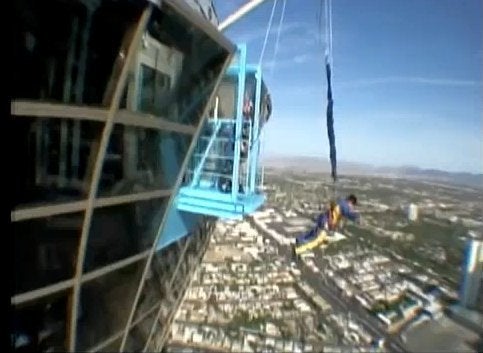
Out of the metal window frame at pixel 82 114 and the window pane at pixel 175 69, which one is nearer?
the metal window frame at pixel 82 114

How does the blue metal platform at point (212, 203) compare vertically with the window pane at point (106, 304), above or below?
above

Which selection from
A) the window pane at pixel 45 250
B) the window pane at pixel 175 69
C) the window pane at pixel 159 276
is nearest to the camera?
the window pane at pixel 45 250

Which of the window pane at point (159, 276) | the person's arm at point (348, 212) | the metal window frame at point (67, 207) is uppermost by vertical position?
the metal window frame at point (67, 207)

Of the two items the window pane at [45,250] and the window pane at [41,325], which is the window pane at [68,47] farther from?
the window pane at [41,325]

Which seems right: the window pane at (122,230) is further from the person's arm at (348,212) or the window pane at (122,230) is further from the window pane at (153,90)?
the person's arm at (348,212)

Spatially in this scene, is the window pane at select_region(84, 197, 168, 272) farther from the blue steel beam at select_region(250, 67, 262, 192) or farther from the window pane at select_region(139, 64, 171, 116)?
the blue steel beam at select_region(250, 67, 262, 192)

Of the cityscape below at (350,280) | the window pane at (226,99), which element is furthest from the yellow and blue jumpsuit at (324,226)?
the cityscape below at (350,280)

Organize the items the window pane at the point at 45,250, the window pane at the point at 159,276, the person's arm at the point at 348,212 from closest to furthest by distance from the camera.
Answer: the window pane at the point at 45,250, the window pane at the point at 159,276, the person's arm at the point at 348,212
